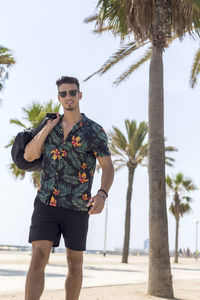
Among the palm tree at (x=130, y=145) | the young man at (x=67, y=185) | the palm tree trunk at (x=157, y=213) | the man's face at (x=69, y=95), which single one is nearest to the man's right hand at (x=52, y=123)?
the young man at (x=67, y=185)

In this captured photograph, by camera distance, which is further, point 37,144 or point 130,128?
point 130,128

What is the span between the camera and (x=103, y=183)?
11.5 ft

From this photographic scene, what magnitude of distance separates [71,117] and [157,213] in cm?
556

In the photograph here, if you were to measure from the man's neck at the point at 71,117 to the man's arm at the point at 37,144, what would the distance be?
14cm

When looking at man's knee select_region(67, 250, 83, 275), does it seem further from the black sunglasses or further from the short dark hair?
the short dark hair

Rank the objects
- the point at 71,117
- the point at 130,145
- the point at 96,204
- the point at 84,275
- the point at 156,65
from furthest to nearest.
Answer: the point at 130,145 < the point at 84,275 < the point at 156,65 < the point at 71,117 < the point at 96,204

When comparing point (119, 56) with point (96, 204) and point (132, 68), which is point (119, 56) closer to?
point (132, 68)

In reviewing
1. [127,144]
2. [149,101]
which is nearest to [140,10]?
[149,101]

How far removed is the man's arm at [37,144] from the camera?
3.59m

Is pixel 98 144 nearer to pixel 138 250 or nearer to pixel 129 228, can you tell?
pixel 129 228

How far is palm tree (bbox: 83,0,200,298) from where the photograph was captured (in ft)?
28.9

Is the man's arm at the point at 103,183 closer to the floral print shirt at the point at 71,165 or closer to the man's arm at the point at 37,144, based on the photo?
the floral print shirt at the point at 71,165

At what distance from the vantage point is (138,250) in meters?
52.2

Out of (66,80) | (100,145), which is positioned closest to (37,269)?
(100,145)
